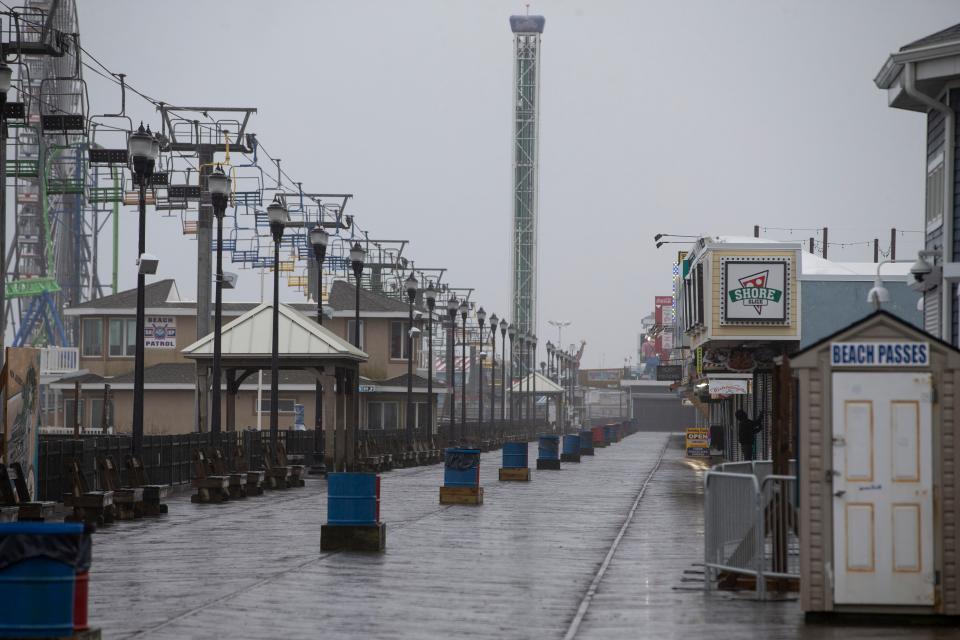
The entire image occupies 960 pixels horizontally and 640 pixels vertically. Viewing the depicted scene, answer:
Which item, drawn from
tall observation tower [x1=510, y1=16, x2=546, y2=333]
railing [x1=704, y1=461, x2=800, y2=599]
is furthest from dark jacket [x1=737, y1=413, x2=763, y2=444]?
tall observation tower [x1=510, y1=16, x2=546, y2=333]

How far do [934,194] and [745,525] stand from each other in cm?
1096

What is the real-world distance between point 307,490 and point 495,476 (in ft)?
33.9

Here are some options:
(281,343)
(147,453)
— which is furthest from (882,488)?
(281,343)

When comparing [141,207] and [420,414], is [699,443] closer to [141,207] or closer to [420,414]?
[420,414]

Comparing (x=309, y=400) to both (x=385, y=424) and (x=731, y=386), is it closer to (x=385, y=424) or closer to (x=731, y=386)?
(x=385, y=424)

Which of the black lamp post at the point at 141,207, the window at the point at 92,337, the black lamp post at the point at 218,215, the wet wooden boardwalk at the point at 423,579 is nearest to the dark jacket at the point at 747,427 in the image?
the wet wooden boardwalk at the point at 423,579

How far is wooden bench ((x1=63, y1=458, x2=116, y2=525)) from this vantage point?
22750 mm

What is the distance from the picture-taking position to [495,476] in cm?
4391

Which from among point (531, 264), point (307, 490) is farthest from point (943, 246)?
point (531, 264)

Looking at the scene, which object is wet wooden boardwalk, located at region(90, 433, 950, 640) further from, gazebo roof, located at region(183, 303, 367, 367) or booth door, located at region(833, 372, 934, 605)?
gazebo roof, located at region(183, 303, 367, 367)

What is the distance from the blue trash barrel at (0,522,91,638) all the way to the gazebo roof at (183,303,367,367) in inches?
1158

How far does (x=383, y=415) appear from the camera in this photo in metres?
79.9

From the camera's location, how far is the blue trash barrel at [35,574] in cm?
945

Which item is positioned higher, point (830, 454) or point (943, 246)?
point (943, 246)
